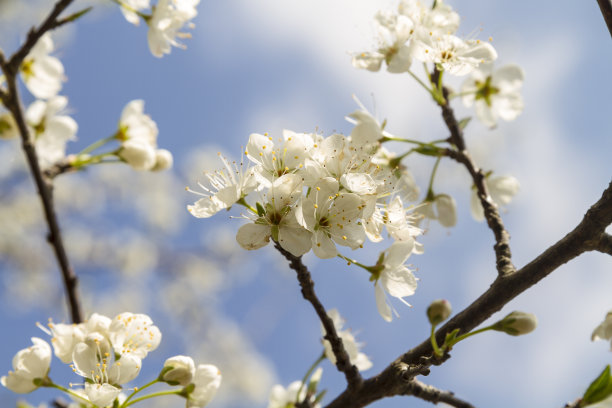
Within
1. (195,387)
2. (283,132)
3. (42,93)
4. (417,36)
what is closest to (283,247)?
(283,132)

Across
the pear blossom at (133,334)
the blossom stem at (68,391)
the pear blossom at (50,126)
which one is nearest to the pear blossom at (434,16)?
the pear blossom at (133,334)

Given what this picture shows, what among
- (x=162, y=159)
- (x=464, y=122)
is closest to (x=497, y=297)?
(x=464, y=122)

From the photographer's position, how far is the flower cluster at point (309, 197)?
1.30m

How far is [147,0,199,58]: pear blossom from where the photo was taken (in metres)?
2.19

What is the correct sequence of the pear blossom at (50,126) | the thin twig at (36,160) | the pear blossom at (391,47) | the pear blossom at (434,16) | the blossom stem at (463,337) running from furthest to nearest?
the pear blossom at (50,126), the pear blossom at (434,16), the pear blossom at (391,47), the thin twig at (36,160), the blossom stem at (463,337)

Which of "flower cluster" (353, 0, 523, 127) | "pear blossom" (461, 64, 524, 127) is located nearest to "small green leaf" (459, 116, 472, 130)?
"flower cluster" (353, 0, 523, 127)

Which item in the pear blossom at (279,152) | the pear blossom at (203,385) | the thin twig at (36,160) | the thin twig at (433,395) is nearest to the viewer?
the pear blossom at (279,152)

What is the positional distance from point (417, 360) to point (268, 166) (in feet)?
1.99

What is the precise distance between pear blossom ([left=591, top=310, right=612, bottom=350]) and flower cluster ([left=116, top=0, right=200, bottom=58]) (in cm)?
174

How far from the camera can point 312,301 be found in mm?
1422

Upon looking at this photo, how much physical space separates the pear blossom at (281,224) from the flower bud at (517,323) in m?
0.58

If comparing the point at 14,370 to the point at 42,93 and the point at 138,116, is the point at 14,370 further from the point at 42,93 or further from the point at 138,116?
the point at 42,93

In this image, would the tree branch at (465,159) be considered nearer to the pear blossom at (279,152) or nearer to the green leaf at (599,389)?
the green leaf at (599,389)

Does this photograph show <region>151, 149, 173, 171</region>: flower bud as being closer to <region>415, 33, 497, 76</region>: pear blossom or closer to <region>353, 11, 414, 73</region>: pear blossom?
<region>353, 11, 414, 73</region>: pear blossom
